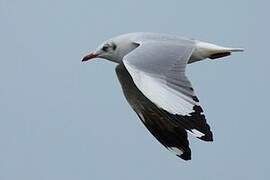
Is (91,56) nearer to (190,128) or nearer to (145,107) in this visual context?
(145,107)

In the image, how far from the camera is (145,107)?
5.48 meters

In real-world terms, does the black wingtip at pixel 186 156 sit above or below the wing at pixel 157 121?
below

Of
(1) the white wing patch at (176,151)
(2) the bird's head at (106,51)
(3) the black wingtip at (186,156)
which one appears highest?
(2) the bird's head at (106,51)

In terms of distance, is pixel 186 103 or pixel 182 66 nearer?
pixel 186 103

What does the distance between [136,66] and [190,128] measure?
17.7 inches

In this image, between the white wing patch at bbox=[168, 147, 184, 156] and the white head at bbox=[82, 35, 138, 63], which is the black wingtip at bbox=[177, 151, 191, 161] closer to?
the white wing patch at bbox=[168, 147, 184, 156]

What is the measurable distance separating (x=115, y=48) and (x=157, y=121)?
43 cm

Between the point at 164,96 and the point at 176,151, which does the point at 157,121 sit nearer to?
the point at 176,151

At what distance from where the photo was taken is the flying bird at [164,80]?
14.4ft

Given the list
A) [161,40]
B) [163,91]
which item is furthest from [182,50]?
[163,91]

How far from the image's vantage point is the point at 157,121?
5.37 meters

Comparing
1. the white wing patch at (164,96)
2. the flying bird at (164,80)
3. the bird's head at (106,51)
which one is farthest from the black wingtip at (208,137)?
the bird's head at (106,51)

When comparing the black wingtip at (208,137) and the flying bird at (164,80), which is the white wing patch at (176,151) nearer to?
the flying bird at (164,80)

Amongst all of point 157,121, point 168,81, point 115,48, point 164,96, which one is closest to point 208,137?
point 164,96
